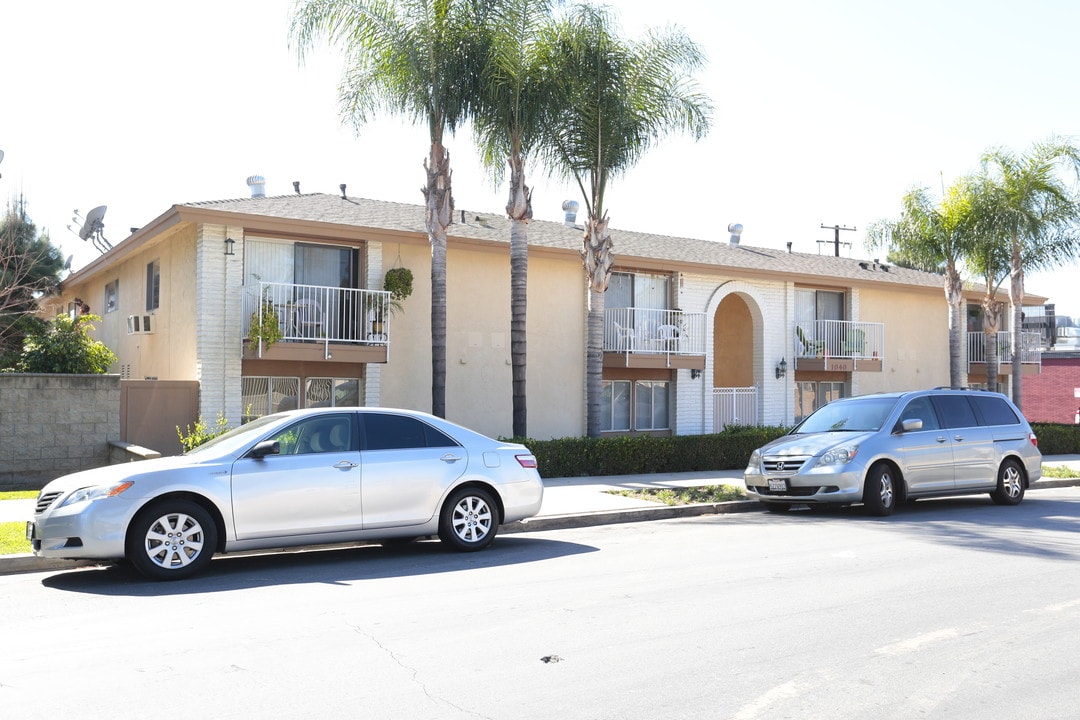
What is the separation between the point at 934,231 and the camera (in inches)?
1046

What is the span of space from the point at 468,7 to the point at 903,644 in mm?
13998

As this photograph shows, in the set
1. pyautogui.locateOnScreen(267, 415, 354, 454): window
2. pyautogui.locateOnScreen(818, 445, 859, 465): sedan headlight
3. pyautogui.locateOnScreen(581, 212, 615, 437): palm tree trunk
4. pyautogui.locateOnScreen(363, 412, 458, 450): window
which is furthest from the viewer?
pyautogui.locateOnScreen(581, 212, 615, 437): palm tree trunk

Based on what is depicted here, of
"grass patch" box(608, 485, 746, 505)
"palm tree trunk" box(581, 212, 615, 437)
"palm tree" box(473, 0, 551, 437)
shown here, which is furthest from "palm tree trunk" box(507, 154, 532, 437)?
"grass patch" box(608, 485, 746, 505)

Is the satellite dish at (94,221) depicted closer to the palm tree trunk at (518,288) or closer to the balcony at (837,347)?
the palm tree trunk at (518,288)

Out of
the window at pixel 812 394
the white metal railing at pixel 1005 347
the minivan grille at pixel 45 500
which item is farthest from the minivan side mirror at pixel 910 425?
the white metal railing at pixel 1005 347

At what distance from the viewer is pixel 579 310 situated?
889 inches

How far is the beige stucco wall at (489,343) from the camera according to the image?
65.8ft

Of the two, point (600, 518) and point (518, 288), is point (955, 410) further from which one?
point (518, 288)

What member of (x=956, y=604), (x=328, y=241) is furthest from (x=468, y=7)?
(x=956, y=604)

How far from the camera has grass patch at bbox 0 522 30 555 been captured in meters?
9.25

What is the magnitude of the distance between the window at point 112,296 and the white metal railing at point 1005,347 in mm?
25237

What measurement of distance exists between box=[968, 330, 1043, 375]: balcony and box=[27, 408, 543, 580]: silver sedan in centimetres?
2497

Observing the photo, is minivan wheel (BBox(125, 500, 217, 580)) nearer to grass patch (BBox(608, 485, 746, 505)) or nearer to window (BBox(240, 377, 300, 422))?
grass patch (BBox(608, 485, 746, 505))

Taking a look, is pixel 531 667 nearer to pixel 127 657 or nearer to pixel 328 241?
pixel 127 657
